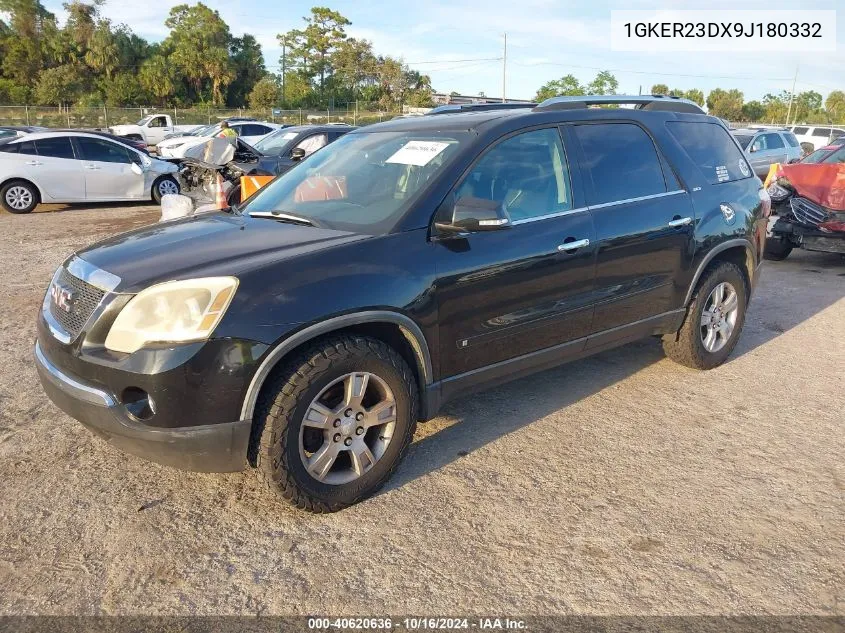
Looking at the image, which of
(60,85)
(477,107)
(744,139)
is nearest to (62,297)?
(477,107)

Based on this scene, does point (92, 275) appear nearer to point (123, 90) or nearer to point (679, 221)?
point (679, 221)

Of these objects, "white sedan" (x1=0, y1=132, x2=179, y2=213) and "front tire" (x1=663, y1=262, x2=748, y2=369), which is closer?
"front tire" (x1=663, y1=262, x2=748, y2=369)

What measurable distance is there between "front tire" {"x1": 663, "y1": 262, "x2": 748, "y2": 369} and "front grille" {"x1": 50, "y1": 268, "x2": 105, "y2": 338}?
3.68 m

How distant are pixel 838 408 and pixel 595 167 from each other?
2.21 meters

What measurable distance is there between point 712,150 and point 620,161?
3.81 ft

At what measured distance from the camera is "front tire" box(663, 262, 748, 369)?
186 inches

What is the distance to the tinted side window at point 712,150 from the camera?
474 cm

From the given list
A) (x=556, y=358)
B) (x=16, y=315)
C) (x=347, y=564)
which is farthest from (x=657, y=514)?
(x=16, y=315)

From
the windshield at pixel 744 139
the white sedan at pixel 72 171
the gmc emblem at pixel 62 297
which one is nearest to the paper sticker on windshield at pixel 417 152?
the gmc emblem at pixel 62 297

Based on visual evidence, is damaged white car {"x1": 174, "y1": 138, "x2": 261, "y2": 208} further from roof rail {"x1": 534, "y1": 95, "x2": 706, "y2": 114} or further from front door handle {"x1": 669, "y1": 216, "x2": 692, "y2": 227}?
front door handle {"x1": 669, "y1": 216, "x2": 692, "y2": 227}

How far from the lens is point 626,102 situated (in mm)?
4555

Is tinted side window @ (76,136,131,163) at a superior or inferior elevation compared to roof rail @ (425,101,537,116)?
inferior

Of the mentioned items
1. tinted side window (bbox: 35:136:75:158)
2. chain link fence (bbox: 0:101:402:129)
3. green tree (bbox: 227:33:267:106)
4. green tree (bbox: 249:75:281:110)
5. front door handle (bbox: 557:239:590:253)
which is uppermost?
green tree (bbox: 227:33:267:106)

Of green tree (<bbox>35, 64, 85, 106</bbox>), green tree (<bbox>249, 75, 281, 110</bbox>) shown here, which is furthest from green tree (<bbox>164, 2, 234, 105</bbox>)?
green tree (<bbox>35, 64, 85, 106</bbox>)
